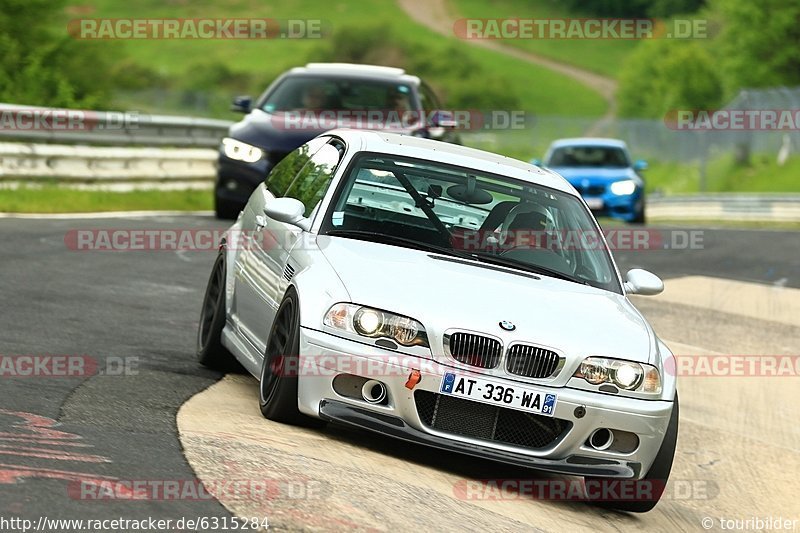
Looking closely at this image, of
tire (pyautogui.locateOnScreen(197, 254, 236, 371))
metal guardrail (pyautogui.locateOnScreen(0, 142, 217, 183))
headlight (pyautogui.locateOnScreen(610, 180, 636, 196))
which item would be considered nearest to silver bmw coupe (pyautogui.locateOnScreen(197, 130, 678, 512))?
tire (pyautogui.locateOnScreen(197, 254, 236, 371))

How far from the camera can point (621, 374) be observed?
7004mm

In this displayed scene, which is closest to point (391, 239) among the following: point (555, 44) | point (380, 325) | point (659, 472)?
point (380, 325)

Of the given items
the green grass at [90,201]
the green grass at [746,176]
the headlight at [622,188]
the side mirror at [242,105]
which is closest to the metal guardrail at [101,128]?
the green grass at [90,201]

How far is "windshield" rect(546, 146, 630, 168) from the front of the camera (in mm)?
26719

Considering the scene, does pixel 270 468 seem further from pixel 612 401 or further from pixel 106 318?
pixel 106 318

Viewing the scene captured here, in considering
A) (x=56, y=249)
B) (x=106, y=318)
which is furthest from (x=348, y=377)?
(x=56, y=249)

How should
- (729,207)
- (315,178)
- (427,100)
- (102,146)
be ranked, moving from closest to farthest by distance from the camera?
(315,178)
(427,100)
(102,146)
(729,207)

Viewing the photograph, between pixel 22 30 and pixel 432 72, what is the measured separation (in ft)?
296

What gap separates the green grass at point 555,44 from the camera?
144250mm

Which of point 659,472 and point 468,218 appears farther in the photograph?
point 468,218

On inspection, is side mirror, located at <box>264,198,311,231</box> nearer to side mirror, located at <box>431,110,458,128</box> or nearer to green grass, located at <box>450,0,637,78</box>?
side mirror, located at <box>431,110,458,128</box>

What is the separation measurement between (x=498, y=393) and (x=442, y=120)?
10.5 metres

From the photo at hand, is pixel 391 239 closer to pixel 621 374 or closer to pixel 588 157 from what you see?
pixel 621 374

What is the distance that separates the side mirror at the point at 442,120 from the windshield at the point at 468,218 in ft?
28.1
